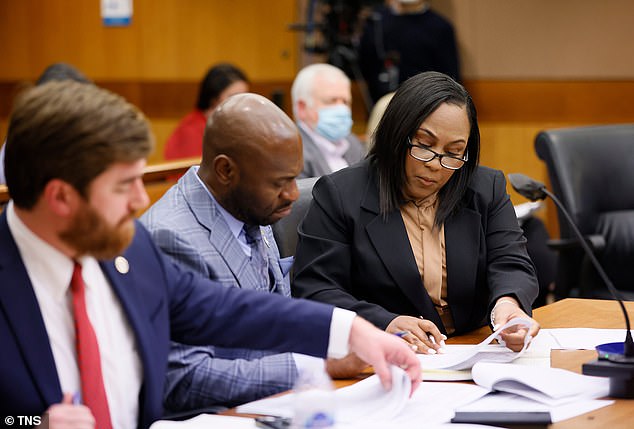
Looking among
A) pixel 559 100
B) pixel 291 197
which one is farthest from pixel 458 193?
pixel 559 100

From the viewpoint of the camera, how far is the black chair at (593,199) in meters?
3.99

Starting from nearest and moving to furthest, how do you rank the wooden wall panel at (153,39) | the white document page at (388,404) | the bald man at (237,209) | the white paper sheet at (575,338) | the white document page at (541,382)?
the white document page at (388,404), the white document page at (541,382), the bald man at (237,209), the white paper sheet at (575,338), the wooden wall panel at (153,39)

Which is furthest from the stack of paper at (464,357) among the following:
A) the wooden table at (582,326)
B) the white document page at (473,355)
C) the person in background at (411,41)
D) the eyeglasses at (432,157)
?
the person in background at (411,41)

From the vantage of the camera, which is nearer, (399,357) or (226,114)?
(399,357)

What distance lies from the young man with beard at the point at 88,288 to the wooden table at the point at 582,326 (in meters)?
0.23

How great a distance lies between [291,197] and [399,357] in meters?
0.52

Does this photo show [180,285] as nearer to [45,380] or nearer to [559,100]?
[45,380]

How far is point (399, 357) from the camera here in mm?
1823

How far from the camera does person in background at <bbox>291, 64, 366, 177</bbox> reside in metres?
4.66

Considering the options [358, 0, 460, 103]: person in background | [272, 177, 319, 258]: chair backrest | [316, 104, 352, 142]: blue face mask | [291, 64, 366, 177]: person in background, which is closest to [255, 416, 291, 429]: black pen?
[272, 177, 319, 258]: chair backrest

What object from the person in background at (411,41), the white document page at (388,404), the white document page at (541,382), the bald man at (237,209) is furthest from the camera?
the person in background at (411,41)

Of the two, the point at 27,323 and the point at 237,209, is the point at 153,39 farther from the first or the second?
the point at 27,323

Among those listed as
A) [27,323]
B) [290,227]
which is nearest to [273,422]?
[27,323]

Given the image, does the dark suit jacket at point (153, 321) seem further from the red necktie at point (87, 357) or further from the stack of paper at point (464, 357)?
the stack of paper at point (464, 357)
